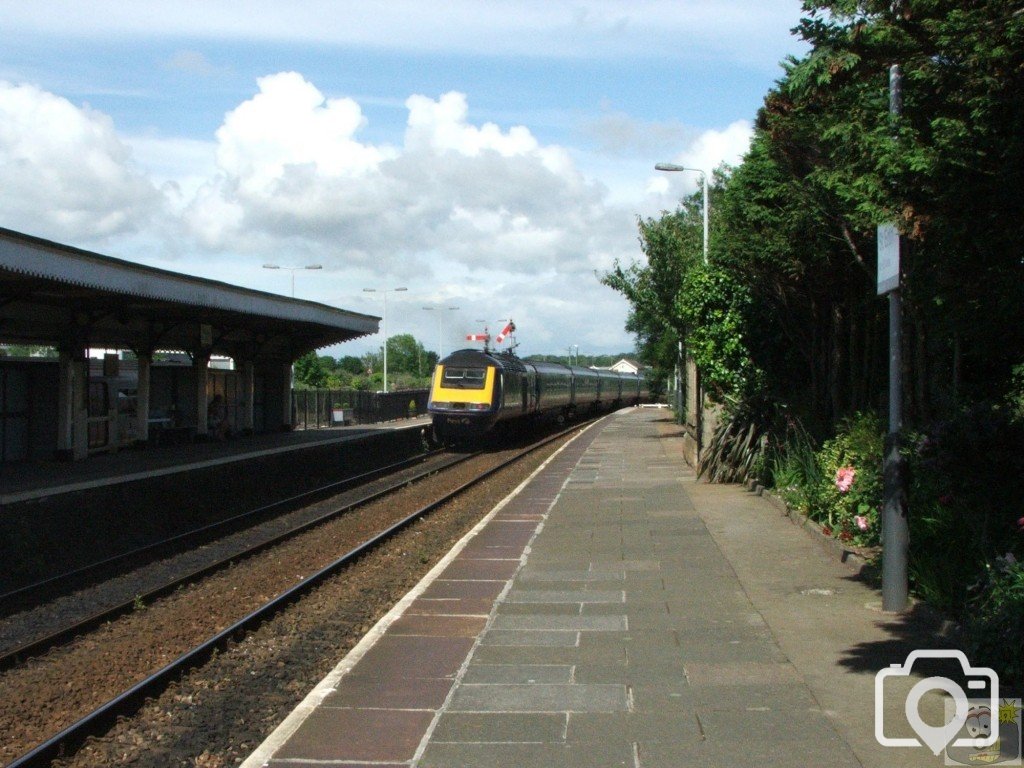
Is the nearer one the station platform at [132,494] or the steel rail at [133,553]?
the steel rail at [133,553]

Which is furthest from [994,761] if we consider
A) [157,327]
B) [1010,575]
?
[157,327]

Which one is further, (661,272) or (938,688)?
(661,272)

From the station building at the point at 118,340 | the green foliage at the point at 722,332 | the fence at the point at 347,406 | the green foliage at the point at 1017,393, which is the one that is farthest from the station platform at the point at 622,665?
the fence at the point at 347,406

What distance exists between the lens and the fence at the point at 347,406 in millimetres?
41250

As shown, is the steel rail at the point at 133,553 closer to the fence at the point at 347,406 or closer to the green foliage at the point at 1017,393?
the green foliage at the point at 1017,393

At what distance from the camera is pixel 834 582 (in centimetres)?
941

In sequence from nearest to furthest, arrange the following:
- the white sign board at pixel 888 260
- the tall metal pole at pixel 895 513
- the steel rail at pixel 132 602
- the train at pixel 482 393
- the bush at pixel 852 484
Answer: the white sign board at pixel 888 260 → the tall metal pole at pixel 895 513 → the steel rail at pixel 132 602 → the bush at pixel 852 484 → the train at pixel 482 393

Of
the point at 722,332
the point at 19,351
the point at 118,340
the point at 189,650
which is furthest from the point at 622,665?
the point at 19,351

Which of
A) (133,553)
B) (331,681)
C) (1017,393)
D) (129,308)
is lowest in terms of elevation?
(133,553)

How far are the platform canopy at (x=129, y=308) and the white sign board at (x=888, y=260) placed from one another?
1222cm

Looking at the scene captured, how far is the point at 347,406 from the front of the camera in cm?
4428

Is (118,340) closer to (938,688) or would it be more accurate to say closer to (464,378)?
(464,378)

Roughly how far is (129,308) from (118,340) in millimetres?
2067

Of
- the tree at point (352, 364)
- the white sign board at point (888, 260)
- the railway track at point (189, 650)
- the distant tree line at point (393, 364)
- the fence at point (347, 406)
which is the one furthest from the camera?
the tree at point (352, 364)
